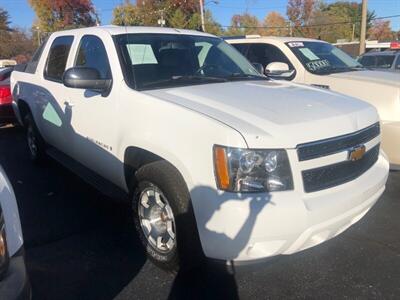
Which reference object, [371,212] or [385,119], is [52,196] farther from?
[385,119]

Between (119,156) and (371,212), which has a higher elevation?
(119,156)

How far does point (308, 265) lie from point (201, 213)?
47.0 inches

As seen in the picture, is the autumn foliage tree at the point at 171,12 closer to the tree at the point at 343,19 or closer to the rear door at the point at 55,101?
the rear door at the point at 55,101

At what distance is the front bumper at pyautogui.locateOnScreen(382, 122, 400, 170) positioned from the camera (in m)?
4.54

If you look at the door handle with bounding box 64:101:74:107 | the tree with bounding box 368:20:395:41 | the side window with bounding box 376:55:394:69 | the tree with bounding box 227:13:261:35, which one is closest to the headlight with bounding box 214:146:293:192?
the door handle with bounding box 64:101:74:107

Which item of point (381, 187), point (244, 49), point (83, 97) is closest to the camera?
point (381, 187)

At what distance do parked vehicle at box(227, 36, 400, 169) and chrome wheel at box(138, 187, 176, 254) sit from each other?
8.85 feet

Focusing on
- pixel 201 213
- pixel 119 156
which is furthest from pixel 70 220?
pixel 201 213

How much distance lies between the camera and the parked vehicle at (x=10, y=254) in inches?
75.7

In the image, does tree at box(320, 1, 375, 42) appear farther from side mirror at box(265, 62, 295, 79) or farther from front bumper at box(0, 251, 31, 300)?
front bumper at box(0, 251, 31, 300)

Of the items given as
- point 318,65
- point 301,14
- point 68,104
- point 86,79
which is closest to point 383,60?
point 318,65

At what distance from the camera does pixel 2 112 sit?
8938mm

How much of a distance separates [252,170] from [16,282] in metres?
1.44

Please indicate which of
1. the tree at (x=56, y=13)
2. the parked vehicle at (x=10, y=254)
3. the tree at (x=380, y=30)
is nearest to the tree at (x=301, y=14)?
the tree at (x=380, y=30)
